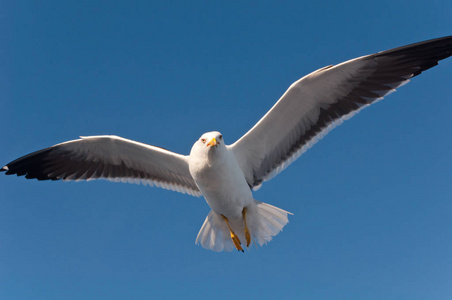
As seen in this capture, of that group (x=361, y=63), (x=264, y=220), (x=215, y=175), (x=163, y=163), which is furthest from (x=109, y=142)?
(x=361, y=63)

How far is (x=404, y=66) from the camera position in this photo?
736cm

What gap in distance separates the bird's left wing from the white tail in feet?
2.62

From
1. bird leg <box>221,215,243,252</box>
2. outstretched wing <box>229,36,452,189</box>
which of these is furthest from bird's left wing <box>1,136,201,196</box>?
outstretched wing <box>229,36,452,189</box>

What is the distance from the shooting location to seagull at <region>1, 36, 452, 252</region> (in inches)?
286

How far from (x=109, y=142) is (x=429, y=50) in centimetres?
505

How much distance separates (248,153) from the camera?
7965 mm

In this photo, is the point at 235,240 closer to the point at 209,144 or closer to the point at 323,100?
the point at 209,144

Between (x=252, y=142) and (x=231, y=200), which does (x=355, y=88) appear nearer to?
(x=252, y=142)

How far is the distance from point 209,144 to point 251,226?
1769 mm

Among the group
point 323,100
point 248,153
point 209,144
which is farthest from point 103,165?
point 323,100

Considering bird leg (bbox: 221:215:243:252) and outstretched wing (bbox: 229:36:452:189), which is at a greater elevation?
outstretched wing (bbox: 229:36:452:189)

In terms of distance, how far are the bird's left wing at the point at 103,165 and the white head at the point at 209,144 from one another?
4.20 feet

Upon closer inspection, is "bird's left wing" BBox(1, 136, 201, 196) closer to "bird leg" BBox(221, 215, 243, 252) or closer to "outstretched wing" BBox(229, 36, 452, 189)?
"bird leg" BBox(221, 215, 243, 252)

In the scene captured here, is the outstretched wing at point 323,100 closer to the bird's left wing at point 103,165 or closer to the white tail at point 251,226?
the white tail at point 251,226
